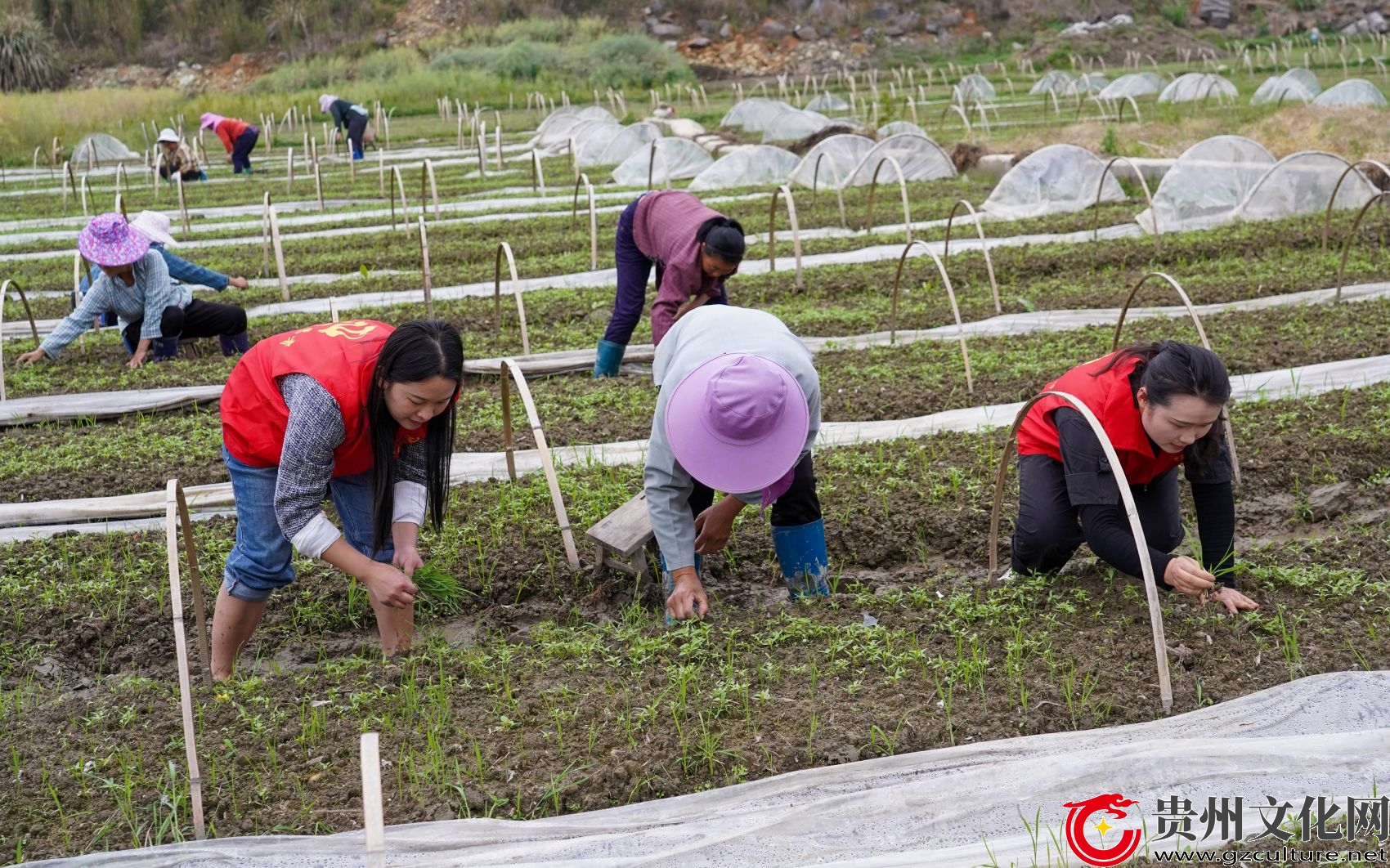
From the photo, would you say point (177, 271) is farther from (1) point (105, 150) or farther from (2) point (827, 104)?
(2) point (827, 104)

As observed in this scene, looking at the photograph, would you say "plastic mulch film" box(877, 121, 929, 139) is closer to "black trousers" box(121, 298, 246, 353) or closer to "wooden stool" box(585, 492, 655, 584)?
"black trousers" box(121, 298, 246, 353)

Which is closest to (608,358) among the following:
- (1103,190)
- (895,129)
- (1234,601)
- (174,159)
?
(1234,601)

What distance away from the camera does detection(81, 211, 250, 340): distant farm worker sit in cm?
671

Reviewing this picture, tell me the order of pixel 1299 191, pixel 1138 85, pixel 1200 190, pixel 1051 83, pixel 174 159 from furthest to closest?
pixel 1051 83, pixel 1138 85, pixel 174 159, pixel 1200 190, pixel 1299 191

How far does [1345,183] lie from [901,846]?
911 centimetres

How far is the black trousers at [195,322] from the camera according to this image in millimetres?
6875

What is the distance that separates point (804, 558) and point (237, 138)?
51.8ft

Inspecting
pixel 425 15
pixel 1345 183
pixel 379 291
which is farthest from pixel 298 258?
pixel 425 15

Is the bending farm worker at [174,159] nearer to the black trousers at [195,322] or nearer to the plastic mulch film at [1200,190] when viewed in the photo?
the black trousers at [195,322]

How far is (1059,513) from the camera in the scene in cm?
343

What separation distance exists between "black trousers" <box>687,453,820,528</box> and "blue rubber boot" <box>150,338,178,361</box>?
4600 mm

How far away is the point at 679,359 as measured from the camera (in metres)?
3.03

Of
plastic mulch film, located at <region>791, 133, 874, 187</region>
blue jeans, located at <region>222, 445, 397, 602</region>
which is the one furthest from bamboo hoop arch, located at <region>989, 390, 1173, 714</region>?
plastic mulch film, located at <region>791, 133, 874, 187</region>

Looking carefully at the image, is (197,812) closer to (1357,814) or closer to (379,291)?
(1357,814)
